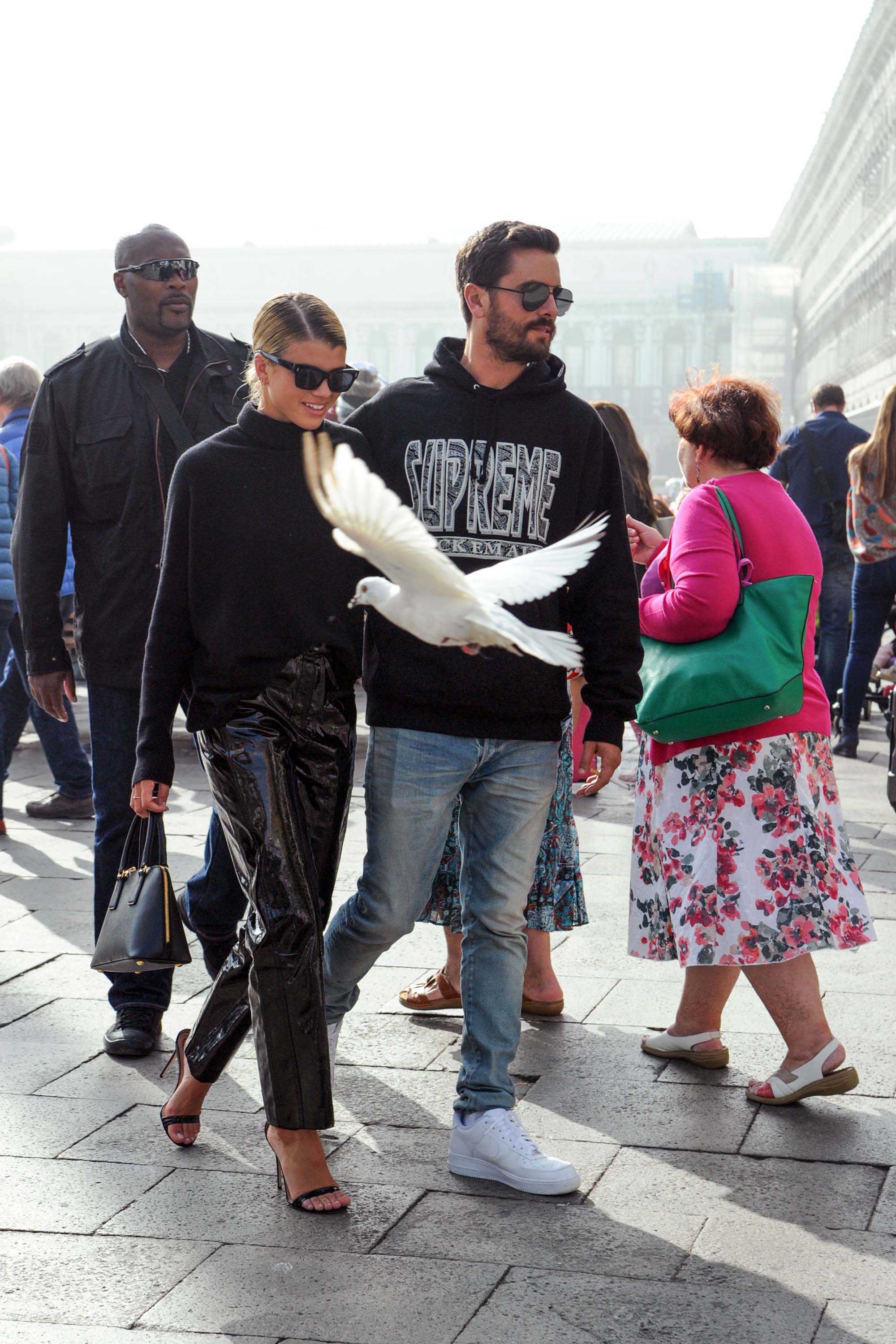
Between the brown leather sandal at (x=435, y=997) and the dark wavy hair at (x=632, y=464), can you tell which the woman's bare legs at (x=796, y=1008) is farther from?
the dark wavy hair at (x=632, y=464)

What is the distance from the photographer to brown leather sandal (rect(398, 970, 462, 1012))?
3.98m

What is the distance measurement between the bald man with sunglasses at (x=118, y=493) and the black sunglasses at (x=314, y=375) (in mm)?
983

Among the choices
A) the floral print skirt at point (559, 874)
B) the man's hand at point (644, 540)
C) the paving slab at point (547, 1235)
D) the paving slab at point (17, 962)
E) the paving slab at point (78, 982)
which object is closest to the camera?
the paving slab at point (547, 1235)

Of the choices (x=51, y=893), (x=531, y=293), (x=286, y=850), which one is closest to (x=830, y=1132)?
(x=286, y=850)

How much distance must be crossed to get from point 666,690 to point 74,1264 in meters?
1.63

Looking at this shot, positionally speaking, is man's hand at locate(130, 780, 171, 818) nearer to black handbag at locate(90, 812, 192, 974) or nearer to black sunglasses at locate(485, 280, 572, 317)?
black handbag at locate(90, 812, 192, 974)

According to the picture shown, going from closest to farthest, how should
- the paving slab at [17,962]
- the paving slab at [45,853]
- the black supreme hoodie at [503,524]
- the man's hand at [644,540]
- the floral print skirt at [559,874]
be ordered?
the black supreme hoodie at [503,524], the man's hand at [644,540], the floral print skirt at [559,874], the paving slab at [17,962], the paving slab at [45,853]

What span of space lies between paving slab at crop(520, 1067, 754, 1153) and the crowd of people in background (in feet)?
0.39

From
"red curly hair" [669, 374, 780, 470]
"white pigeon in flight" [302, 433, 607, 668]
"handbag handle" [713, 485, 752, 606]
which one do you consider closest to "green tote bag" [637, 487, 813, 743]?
"handbag handle" [713, 485, 752, 606]

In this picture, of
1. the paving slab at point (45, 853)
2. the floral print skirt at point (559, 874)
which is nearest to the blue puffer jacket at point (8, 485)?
the paving slab at point (45, 853)

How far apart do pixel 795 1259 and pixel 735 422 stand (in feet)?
5.76

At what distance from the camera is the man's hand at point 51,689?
3889 millimetres

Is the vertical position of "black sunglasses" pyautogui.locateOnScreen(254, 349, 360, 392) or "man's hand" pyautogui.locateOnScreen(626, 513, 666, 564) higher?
"black sunglasses" pyautogui.locateOnScreen(254, 349, 360, 392)

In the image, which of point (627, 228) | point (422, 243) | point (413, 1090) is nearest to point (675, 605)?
point (413, 1090)
